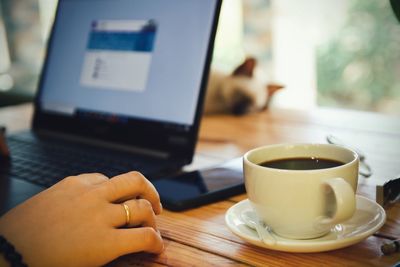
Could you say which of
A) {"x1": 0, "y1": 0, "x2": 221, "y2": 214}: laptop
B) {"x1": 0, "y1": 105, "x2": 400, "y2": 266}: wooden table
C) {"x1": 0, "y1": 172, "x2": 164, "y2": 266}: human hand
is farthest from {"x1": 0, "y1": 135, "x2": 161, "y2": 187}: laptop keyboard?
{"x1": 0, "y1": 172, "x2": 164, "y2": 266}: human hand

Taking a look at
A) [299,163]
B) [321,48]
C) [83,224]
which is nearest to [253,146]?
[299,163]

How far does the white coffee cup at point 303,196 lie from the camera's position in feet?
1.47

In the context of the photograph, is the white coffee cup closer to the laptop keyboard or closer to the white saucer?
the white saucer

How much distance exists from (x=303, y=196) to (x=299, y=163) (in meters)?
0.08

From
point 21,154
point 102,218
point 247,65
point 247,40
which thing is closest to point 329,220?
point 102,218

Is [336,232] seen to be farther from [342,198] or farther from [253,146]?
[253,146]

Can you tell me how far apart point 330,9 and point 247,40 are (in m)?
0.63

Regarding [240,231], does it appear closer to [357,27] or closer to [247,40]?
[357,27]

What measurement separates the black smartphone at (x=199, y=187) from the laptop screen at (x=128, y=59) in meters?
0.13

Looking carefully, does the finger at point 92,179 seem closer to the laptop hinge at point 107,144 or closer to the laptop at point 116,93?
the laptop at point 116,93

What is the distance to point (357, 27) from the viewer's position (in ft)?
9.68

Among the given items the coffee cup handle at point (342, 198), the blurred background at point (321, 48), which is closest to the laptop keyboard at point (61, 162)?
the coffee cup handle at point (342, 198)

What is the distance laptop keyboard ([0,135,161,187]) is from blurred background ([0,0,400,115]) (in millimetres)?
1945

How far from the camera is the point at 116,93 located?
95 centimetres
